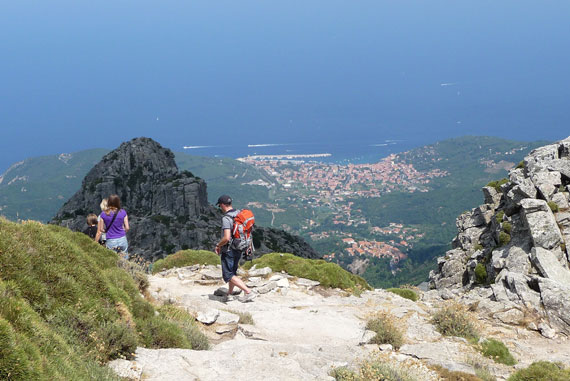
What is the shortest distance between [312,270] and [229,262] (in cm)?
800

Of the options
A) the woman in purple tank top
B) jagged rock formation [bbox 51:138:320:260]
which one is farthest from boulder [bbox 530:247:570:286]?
jagged rock formation [bbox 51:138:320:260]

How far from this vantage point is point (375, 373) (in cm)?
797

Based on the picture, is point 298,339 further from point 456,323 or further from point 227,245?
point 456,323

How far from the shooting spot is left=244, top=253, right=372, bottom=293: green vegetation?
69.2ft

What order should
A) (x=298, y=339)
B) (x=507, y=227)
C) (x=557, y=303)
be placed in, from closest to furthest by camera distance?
(x=298, y=339)
(x=557, y=303)
(x=507, y=227)

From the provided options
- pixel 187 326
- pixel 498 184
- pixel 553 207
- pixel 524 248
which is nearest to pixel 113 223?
pixel 187 326

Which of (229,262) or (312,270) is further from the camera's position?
(312,270)

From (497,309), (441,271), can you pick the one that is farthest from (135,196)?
(497,309)

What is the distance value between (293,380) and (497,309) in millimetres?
11830

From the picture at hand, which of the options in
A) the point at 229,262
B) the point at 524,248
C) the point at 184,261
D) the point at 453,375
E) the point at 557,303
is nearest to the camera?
the point at 453,375

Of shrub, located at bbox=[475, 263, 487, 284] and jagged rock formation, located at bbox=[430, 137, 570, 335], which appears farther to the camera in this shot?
shrub, located at bbox=[475, 263, 487, 284]

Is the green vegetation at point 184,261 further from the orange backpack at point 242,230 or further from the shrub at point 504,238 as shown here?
the shrub at point 504,238

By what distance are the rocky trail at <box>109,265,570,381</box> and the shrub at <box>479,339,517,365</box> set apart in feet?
0.78

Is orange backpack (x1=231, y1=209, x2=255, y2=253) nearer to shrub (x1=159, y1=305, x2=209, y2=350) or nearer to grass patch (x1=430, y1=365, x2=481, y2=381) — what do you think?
shrub (x1=159, y1=305, x2=209, y2=350)
